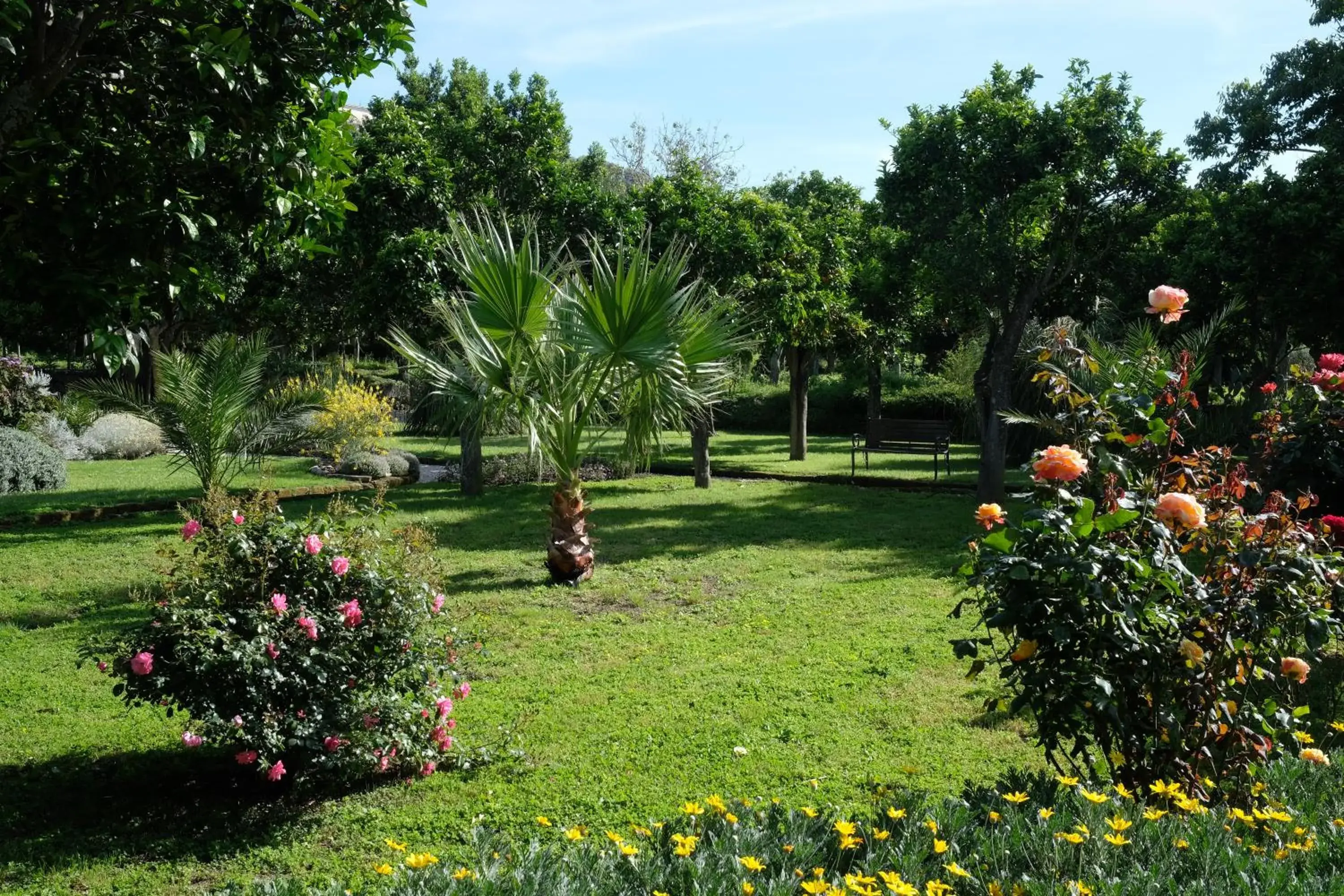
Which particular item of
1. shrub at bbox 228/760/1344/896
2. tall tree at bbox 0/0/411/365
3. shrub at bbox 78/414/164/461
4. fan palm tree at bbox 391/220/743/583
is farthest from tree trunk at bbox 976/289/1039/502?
shrub at bbox 78/414/164/461

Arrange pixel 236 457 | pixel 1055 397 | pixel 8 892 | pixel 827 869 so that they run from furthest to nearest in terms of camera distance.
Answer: pixel 236 457, pixel 1055 397, pixel 8 892, pixel 827 869

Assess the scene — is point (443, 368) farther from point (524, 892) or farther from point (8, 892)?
point (524, 892)

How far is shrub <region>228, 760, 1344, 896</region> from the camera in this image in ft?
8.15

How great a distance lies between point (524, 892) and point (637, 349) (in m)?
5.80

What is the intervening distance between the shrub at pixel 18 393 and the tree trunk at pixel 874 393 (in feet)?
59.0

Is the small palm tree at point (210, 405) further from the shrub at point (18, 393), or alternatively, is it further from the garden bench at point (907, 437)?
the garden bench at point (907, 437)

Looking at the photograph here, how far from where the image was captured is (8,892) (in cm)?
365

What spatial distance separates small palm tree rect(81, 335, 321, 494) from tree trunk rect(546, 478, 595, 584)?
14.5 ft

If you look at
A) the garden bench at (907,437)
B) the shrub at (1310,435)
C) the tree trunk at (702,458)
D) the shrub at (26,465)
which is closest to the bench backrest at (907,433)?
the garden bench at (907,437)

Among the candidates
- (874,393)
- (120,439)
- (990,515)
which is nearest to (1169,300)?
(990,515)

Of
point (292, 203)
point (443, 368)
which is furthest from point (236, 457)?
point (292, 203)

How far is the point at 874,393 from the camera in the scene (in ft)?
86.6

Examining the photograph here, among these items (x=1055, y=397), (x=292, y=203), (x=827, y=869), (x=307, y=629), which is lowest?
(x=827, y=869)

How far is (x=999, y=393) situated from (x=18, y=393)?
1710 cm
